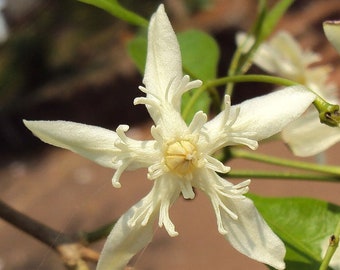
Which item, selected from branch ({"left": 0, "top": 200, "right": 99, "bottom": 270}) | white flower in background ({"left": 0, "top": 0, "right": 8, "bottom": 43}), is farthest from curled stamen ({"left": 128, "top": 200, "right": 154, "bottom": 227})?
white flower in background ({"left": 0, "top": 0, "right": 8, "bottom": 43})

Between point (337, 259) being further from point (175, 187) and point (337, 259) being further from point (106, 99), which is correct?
point (106, 99)

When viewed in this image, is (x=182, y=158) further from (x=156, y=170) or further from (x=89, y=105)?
(x=89, y=105)

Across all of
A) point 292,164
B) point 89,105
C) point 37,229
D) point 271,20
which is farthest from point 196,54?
point 89,105

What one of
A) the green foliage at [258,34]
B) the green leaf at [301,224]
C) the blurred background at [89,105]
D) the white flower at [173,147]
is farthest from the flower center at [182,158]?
the blurred background at [89,105]

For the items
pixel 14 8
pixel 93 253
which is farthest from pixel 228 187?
pixel 14 8

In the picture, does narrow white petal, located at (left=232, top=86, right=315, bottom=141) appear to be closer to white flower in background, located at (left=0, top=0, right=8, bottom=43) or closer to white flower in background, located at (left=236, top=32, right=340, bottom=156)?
white flower in background, located at (left=236, top=32, right=340, bottom=156)

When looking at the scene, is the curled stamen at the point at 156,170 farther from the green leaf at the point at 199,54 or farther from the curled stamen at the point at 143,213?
the green leaf at the point at 199,54

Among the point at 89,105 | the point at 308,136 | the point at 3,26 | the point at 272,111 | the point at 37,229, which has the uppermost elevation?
the point at 272,111
